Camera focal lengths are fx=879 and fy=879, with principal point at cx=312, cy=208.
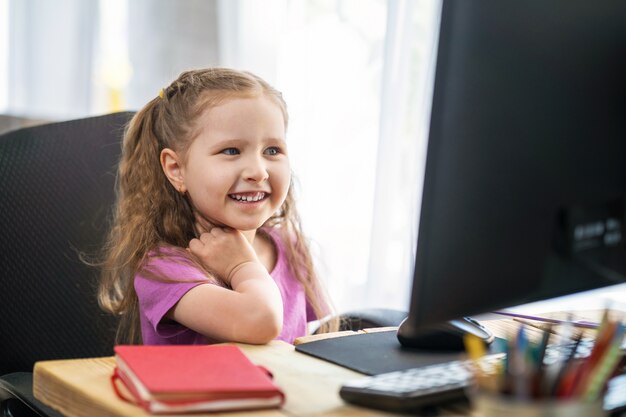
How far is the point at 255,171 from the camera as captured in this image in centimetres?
124

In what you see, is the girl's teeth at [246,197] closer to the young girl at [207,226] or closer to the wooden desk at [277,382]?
the young girl at [207,226]

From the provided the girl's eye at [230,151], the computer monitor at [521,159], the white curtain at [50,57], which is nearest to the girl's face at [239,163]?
the girl's eye at [230,151]

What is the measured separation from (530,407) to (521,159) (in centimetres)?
23

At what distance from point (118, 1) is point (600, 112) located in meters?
2.33

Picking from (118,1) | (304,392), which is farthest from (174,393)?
(118,1)

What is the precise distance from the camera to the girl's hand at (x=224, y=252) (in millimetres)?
1249

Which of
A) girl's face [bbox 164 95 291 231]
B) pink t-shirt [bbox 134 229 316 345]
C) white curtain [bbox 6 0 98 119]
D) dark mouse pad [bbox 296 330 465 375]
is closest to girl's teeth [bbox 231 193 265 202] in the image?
girl's face [bbox 164 95 291 231]

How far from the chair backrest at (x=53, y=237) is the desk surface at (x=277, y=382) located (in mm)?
516

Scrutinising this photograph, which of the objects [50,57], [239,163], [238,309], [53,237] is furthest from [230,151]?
[50,57]

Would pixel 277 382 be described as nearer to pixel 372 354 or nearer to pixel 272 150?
pixel 372 354

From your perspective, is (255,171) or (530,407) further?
(255,171)

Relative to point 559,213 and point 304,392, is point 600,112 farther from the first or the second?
point 304,392

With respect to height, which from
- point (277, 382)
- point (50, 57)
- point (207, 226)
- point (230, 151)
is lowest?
point (277, 382)

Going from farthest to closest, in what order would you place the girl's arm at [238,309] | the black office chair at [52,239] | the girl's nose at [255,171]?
the black office chair at [52,239]
the girl's nose at [255,171]
the girl's arm at [238,309]
